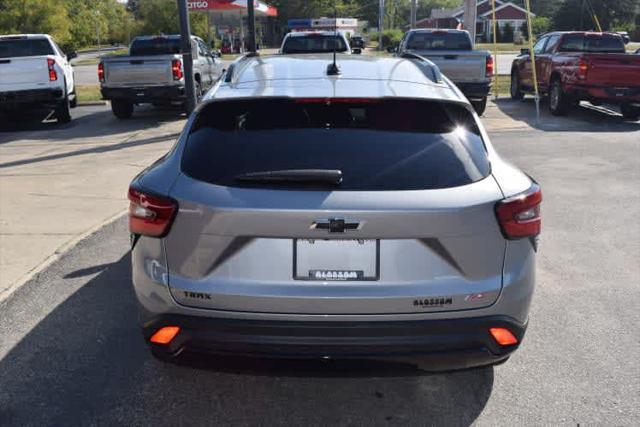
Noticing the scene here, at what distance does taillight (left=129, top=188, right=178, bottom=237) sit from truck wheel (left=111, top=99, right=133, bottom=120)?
1309cm

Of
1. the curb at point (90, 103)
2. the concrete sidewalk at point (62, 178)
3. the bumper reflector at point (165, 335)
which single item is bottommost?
the concrete sidewalk at point (62, 178)

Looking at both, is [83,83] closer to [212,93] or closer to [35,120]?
[35,120]

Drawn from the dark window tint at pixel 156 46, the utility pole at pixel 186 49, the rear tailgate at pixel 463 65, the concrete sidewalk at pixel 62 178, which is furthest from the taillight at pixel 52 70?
the rear tailgate at pixel 463 65

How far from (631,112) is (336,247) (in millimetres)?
14841

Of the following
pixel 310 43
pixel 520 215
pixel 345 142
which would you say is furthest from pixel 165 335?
pixel 310 43

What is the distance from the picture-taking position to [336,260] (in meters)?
2.83

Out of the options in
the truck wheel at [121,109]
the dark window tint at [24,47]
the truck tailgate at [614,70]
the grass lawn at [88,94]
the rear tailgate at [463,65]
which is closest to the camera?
the truck tailgate at [614,70]

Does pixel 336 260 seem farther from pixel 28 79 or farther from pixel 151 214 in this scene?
pixel 28 79

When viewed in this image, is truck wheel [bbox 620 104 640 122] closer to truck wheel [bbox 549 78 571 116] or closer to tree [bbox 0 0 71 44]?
truck wheel [bbox 549 78 571 116]

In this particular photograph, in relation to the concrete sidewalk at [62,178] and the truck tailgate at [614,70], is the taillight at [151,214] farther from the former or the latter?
the truck tailgate at [614,70]

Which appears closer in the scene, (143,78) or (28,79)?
(28,79)

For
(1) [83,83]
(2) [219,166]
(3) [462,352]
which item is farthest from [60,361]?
(1) [83,83]

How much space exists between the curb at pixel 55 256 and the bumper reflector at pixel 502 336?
3.73 meters

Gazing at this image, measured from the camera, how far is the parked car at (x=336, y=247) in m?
2.81
